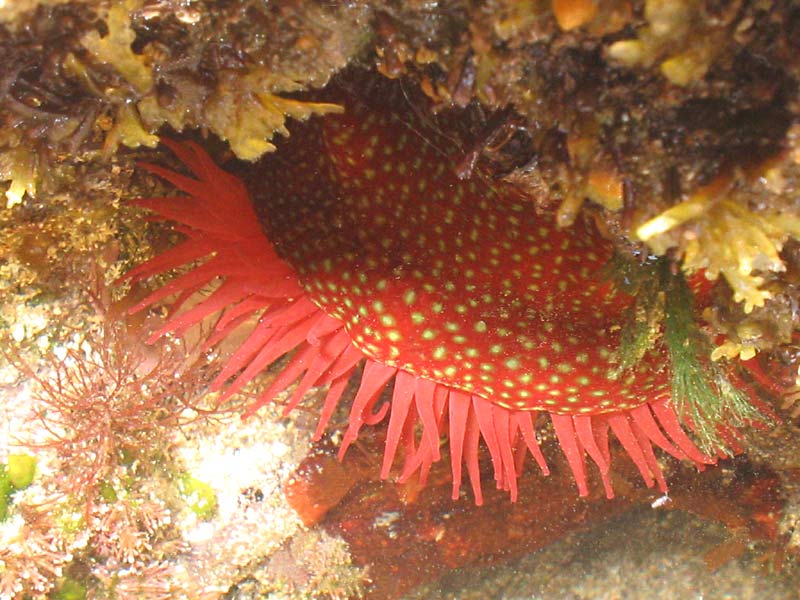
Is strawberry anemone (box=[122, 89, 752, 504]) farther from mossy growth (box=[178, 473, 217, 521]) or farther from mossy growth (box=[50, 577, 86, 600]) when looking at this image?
mossy growth (box=[50, 577, 86, 600])

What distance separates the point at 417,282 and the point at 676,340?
0.93 meters

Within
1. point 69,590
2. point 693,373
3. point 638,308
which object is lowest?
point 693,373

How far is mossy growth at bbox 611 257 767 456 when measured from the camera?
82.3 inches

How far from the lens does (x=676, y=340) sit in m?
2.23

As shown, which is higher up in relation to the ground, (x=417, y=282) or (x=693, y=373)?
(x=417, y=282)

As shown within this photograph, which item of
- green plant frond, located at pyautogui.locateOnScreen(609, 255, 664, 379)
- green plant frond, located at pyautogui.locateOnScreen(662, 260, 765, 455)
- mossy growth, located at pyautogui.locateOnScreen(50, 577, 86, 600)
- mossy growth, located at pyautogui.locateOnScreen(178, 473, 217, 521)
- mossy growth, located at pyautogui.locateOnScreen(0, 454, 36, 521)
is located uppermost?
mossy growth, located at pyautogui.locateOnScreen(0, 454, 36, 521)

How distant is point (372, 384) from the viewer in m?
3.05

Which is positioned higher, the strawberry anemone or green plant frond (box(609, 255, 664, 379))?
the strawberry anemone

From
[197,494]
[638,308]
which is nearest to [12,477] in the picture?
[197,494]

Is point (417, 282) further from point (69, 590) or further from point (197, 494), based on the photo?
point (69, 590)

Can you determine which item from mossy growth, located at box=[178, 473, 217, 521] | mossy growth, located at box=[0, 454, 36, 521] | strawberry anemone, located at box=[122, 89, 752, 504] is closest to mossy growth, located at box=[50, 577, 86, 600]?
mossy growth, located at box=[0, 454, 36, 521]

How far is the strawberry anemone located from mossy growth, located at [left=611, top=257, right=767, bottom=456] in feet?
0.39

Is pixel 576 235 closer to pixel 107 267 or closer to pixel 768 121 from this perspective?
pixel 768 121

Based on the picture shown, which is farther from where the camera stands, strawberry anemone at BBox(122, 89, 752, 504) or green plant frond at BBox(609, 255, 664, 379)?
strawberry anemone at BBox(122, 89, 752, 504)
